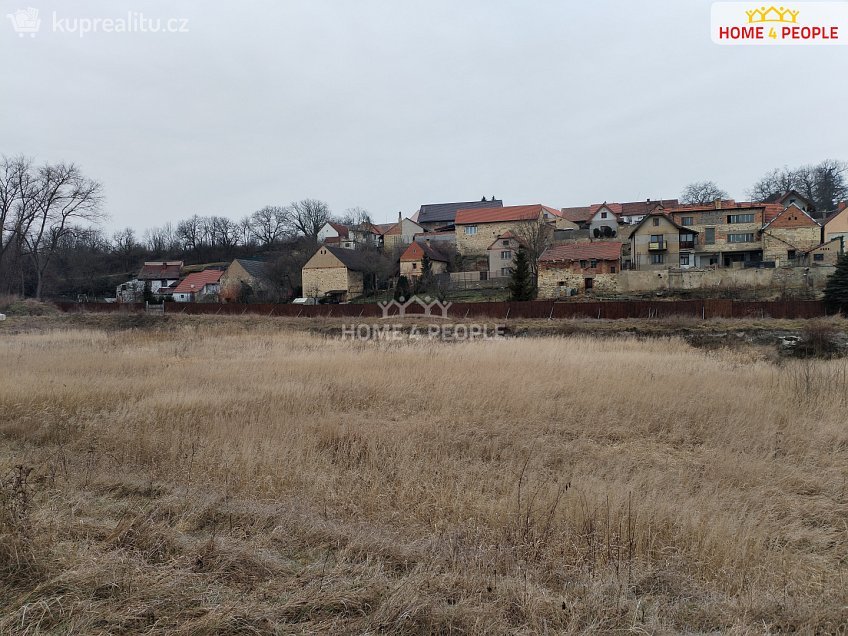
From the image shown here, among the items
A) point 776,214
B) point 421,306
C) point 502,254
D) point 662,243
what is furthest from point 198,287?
point 776,214

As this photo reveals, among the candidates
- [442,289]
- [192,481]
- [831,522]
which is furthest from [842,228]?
[192,481]

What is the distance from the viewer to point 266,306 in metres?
38.0

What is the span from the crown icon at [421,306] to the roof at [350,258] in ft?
32.9

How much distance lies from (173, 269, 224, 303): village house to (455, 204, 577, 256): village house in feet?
99.4

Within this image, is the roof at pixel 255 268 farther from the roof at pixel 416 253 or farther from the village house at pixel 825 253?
the village house at pixel 825 253

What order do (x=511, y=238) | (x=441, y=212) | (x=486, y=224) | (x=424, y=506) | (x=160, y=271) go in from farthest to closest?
(x=441, y=212) < (x=160, y=271) < (x=486, y=224) < (x=511, y=238) < (x=424, y=506)

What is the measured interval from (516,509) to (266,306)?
118 ft

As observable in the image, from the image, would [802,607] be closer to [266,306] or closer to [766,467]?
[766,467]

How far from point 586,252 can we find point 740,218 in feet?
61.0

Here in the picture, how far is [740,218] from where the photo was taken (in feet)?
158

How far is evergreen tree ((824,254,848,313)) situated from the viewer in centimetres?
2726

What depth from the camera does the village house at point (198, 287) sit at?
59719 mm

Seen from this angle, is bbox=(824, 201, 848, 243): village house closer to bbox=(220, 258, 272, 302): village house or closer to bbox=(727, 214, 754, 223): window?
bbox=(727, 214, 754, 223): window

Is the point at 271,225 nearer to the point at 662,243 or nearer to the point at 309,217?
the point at 309,217
